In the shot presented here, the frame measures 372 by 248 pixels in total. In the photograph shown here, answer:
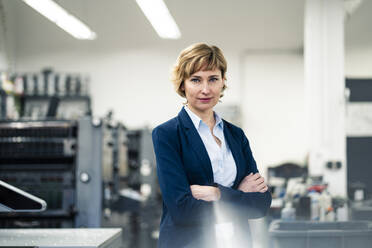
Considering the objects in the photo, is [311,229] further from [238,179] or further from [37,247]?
[37,247]

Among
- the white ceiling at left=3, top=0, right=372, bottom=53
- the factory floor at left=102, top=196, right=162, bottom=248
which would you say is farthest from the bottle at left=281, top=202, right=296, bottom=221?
the white ceiling at left=3, top=0, right=372, bottom=53

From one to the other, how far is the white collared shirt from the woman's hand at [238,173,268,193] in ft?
0.11

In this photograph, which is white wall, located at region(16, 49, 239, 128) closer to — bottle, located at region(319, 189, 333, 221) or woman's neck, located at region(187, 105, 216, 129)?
bottle, located at region(319, 189, 333, 221)

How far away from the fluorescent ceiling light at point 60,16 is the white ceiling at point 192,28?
1023mm

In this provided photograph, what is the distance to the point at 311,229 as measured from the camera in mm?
1844

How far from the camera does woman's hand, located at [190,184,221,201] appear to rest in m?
1.20

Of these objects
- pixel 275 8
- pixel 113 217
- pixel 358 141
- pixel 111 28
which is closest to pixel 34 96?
pixel 111 28

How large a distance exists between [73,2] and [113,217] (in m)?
2.95

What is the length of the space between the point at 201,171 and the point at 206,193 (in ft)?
0.20

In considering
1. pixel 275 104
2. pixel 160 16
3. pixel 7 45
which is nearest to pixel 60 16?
pixel 160 16

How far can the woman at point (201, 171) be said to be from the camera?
1203mm

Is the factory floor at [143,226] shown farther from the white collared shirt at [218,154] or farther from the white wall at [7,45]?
the white wall at [7,45]

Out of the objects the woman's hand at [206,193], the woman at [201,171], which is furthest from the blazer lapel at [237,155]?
the woman's hand at [206,193]

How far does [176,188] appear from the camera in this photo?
1.20 meters
